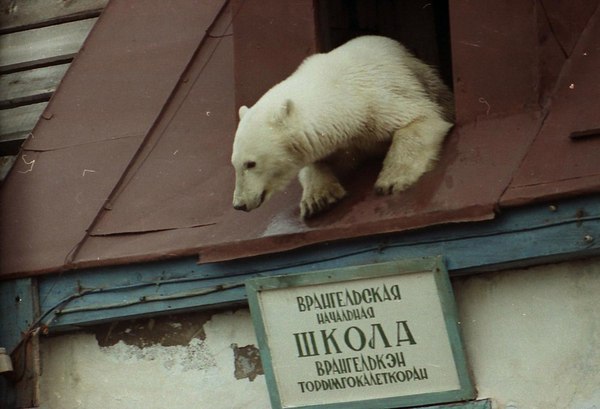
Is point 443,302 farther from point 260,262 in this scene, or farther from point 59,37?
point 59,37

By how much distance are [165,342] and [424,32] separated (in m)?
2.44

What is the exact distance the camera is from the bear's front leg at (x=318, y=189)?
6734 mm

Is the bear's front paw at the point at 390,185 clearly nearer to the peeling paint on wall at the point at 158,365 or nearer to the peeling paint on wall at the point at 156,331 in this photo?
the peeling paint on wall at the point at 158,365

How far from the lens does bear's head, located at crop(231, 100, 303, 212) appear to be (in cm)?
660

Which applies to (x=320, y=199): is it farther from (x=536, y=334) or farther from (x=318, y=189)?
(x=536, y=334)

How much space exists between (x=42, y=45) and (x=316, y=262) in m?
2.30

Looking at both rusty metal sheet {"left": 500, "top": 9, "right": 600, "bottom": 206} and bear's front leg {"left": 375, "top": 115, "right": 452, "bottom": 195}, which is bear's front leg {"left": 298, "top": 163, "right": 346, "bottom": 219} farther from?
rusty metal sheet {"left": 500, "top": 9, "right": 600, "bottom": 206}

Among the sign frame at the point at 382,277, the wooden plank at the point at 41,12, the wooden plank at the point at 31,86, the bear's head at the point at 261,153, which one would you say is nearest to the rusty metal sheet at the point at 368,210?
the sign frame at the point at 382,277

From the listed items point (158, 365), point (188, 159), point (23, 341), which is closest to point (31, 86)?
point (188, 159)

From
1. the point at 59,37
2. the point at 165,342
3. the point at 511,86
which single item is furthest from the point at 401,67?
the point at 59,37

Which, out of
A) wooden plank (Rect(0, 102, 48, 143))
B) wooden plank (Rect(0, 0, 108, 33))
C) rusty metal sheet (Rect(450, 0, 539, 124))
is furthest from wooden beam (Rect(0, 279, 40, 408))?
rusty metal sheet (Rect(450, 0, 539, 124))

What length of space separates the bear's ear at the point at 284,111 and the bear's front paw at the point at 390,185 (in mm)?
456

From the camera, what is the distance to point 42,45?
27.2ft

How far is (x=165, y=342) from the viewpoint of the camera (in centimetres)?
720
